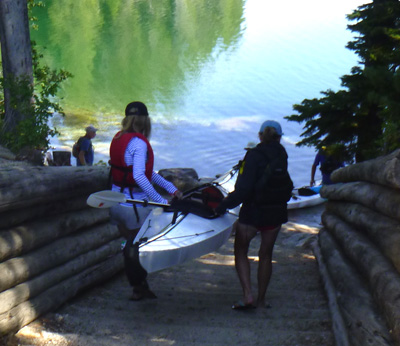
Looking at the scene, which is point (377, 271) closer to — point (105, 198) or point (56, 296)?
point (105, 198)

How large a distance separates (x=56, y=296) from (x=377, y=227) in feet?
9.43

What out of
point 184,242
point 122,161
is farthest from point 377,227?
point 122,161

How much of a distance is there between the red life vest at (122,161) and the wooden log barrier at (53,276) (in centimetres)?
97

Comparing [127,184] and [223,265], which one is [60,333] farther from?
[223,265]

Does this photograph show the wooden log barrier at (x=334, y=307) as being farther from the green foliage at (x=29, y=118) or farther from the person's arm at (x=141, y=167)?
the green foliage at (x=29, y=118)

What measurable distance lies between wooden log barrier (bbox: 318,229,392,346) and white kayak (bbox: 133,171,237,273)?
116 centimetres

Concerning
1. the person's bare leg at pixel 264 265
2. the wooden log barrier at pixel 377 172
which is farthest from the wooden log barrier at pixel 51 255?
the wooden log barrier at pixel 377 172

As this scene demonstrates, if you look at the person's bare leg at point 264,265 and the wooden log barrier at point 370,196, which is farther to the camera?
the person's bare leg at point 264,265

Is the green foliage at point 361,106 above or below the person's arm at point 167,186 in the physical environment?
above

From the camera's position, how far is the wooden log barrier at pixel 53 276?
18.7ft

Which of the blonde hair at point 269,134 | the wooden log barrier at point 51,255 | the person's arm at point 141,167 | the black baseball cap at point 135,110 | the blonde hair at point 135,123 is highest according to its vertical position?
the black baseball cap at point 135,110

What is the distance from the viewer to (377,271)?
5254mm

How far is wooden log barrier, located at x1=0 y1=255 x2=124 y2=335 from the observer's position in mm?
5637

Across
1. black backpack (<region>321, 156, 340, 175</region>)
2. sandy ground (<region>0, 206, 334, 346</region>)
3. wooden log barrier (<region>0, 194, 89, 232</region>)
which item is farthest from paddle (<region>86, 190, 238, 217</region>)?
black backpack (<region>321, 156, 340, 175</region>)
